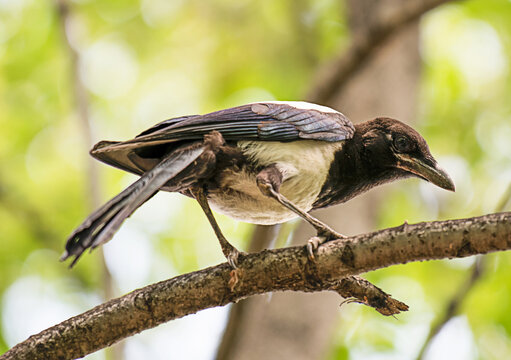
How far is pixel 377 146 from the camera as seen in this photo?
14.6ft

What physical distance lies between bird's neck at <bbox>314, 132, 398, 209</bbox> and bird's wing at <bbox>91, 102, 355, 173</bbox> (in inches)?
4.2

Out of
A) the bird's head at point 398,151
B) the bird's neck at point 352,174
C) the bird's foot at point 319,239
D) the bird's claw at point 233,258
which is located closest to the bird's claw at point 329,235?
the bird's foot at point 319,239

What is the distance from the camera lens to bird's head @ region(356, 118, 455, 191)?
436 centimetres

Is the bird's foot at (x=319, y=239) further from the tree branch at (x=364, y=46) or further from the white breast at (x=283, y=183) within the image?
the tree branch at (x=364, y=46)

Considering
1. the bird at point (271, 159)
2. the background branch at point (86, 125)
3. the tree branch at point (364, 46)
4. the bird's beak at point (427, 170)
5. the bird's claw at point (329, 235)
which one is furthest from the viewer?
the tree branch at point (364, 46)

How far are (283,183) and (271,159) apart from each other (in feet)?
0.57

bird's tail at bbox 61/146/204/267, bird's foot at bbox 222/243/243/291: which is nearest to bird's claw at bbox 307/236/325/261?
bird's foot at bbox 222/243/243/291

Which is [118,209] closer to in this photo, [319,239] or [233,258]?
[233,258]

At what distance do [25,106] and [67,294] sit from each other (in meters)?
2.92

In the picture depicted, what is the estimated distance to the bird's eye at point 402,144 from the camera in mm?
4422

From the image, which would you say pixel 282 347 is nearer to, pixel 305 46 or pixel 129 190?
pixel 129 190

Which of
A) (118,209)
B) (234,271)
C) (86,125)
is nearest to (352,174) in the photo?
(234,271)

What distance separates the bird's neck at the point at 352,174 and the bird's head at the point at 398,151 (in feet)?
0.05

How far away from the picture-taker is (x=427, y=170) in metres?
4.32
